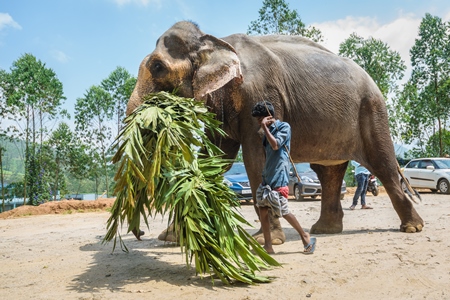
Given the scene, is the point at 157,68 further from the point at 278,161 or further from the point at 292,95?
the point at 278,161

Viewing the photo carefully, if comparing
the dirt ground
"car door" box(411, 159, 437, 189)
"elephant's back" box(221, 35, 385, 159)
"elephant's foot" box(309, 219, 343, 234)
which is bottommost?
the dirt ground

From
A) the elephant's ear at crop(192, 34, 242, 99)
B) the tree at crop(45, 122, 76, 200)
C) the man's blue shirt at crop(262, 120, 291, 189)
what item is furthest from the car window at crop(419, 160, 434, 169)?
the tree at crop(45, 122, 76, 200)

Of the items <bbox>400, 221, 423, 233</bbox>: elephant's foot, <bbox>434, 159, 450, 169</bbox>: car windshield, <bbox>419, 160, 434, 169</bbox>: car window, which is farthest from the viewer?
<bbox>419, 160, 434, 169</bbox>: car window

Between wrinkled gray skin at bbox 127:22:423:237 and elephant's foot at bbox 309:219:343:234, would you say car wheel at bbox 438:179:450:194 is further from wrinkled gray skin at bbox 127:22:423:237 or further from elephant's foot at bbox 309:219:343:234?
elephant's foot at bbox 309:219:343:234

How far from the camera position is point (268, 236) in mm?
5355

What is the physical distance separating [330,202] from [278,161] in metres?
3.00

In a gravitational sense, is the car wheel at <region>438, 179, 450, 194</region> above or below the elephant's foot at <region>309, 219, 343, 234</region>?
above

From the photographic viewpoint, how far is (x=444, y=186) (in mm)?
19625

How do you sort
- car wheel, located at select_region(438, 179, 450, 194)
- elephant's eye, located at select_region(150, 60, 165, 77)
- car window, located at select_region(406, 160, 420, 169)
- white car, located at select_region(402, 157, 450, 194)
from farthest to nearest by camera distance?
car window, located at select_region(406, 160, 420, 169) < white car, located at select_region(402, 157, 450, 194) < car wheel, located at select_region(438, 179, 450, 194) < elephant's eye, located at select_region(150, 60, 165, 77)

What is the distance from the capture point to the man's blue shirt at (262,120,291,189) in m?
5.17

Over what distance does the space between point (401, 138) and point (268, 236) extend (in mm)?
31475

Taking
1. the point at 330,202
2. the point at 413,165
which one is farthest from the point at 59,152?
the point at 330,202

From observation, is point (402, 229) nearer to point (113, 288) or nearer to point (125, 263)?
point (125, 263)

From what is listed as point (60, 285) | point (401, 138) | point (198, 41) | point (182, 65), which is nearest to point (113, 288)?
point (60, 285)
